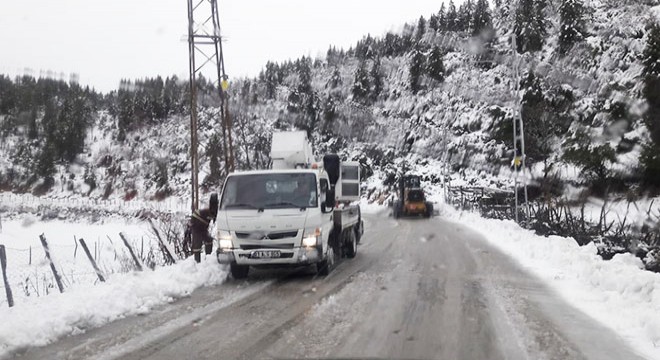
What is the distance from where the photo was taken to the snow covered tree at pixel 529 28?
74875 mm

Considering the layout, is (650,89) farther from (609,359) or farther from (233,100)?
(233,100)

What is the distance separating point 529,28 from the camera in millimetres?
75438

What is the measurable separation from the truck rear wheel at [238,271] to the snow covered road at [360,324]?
0.85ft

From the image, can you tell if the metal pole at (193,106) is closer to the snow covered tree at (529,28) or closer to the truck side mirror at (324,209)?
the truck side mirror at (324,209)

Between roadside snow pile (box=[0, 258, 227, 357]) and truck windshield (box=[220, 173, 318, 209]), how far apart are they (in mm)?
1574

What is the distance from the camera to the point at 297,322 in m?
6.95

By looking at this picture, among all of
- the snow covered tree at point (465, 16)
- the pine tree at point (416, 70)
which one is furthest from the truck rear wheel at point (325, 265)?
the snow covered tree at point (465, 16)

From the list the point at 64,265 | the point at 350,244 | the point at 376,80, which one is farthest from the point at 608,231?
the point at 376,80

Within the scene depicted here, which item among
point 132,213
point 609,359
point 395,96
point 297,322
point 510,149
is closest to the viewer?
point 609,359

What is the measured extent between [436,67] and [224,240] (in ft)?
271

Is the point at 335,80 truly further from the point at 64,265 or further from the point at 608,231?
the point at 608,231

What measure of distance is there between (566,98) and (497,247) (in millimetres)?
49152

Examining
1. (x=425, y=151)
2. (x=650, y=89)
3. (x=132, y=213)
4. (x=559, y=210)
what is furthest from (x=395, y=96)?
(x=559, y=210)

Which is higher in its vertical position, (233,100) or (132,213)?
(233,100)
